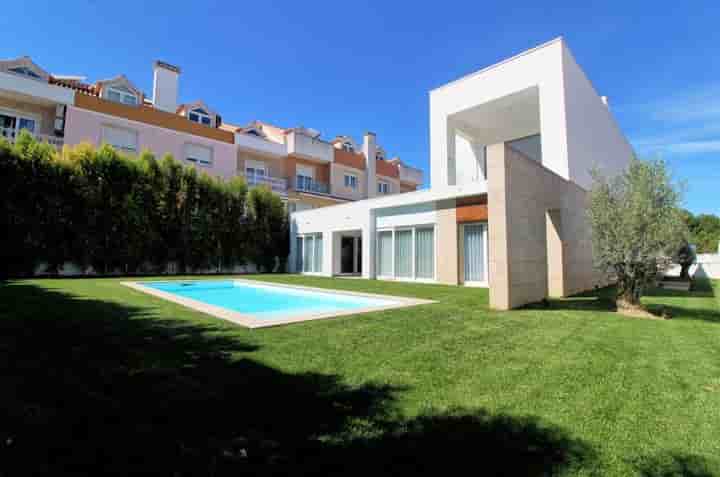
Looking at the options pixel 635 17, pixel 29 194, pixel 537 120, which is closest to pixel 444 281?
pixel 537 120

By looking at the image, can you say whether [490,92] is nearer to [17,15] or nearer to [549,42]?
[549,42]

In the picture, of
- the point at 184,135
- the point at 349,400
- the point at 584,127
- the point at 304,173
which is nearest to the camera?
the point at 349,400

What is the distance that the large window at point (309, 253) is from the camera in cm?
2047

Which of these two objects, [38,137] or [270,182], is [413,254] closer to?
[270,182]

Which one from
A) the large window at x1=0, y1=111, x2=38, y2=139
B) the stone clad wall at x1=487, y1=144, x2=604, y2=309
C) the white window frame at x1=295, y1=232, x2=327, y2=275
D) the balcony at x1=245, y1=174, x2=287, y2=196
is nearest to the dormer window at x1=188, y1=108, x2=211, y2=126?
the balcony at x1=245, y1=174, x2=287, y2=196

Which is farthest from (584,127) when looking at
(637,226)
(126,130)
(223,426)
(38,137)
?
(38,137)

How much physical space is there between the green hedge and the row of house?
416cm

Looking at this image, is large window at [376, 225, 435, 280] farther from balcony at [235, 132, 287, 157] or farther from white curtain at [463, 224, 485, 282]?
balcony at [235, 132, 287, 157]

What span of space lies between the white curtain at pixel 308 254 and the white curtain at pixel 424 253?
25.9 ft

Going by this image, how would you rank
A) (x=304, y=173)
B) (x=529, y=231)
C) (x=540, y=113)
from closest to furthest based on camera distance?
(x=529, y=231), (x=540, y=113), (x=304, y=173)

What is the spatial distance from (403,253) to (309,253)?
7.35 metres

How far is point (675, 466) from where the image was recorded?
2049 millimetres

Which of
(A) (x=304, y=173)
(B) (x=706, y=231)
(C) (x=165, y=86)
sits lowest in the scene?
(B) (x=706, y=231)

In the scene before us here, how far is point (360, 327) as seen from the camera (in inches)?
217
